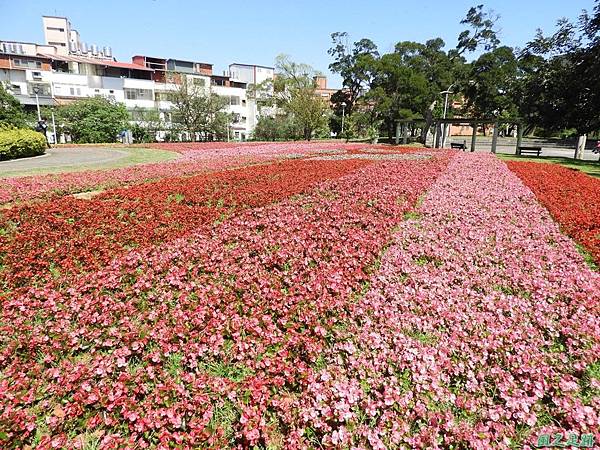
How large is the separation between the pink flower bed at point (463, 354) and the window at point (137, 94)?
6327 cm

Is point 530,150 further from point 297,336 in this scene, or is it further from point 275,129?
point 297,336

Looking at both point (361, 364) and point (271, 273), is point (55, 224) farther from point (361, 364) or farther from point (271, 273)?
point (361, 364)

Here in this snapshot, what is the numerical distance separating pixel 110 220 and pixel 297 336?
5395 millimetres

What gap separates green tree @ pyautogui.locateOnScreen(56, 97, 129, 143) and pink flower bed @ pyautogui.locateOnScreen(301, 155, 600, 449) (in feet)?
141

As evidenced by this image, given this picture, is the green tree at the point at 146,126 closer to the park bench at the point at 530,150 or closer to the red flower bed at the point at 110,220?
the red flower bed at the point at 110,220

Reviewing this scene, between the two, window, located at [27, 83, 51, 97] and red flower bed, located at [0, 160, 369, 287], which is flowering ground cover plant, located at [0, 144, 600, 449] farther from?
window, located at [27, 83, 51, 97]

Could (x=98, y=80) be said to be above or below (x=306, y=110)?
above

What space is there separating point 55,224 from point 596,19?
33.8 metres

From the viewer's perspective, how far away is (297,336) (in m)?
3.60

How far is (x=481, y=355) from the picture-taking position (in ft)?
10.9

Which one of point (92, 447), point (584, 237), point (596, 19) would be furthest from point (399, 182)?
point (596, 19)

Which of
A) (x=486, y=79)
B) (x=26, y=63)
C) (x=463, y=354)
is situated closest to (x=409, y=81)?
(x=486, y=79)

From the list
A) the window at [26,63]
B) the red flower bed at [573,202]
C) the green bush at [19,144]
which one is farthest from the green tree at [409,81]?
the window at [26,63]

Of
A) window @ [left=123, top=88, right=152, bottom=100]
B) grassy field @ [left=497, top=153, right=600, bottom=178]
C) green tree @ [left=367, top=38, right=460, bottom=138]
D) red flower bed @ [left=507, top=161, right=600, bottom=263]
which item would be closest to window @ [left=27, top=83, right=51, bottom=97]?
window @ [left=123, top=88, right=152, bottom=100]
